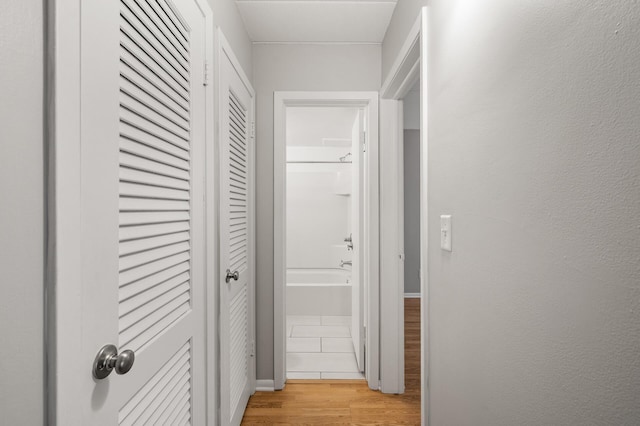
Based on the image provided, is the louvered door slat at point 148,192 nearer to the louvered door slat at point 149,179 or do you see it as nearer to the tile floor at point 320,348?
the louvered door slat at point 149,179

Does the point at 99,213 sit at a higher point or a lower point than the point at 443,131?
lower

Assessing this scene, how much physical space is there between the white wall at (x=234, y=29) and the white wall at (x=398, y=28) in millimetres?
908

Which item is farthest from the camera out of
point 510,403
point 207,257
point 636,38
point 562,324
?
point 207,257

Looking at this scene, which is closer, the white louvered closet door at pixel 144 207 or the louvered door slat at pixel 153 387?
the white louvered closet door at pixel 144 207

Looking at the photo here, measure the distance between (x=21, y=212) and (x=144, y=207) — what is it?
356 millimetres

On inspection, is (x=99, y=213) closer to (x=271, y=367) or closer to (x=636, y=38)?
(x=636, y=38)

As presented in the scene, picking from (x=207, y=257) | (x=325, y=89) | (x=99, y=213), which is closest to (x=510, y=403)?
(x=99, y=213)

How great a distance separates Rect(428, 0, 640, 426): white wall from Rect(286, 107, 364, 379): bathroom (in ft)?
6.82

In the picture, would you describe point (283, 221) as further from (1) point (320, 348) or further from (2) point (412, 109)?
(2) point (412, 109)

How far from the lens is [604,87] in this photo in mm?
506

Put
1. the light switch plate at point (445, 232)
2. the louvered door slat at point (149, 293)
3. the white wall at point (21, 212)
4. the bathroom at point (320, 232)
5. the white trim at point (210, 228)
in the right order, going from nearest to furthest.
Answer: the white wall at point (21, 212) < the louvered door slat at point (149, 293) < the light switch plate at point (445, 232) < the white trim at point (210, 228) < the bathroom at point (320, 232)

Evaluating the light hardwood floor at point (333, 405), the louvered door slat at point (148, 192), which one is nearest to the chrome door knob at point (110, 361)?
the louvered door slat at point (148, 192)

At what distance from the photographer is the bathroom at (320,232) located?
3240 millimetres

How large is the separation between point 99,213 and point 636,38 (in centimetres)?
94
